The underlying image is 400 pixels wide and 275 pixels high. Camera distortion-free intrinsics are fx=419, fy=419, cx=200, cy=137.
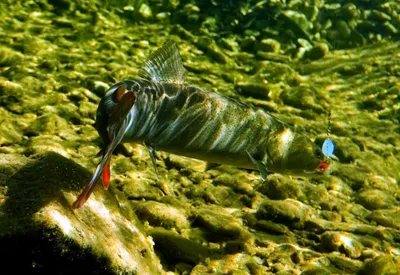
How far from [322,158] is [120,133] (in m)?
1.79

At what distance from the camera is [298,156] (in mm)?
3486

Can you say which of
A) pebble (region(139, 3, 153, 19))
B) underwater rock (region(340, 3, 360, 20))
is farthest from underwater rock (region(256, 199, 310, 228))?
underwater rock (region(340, 3, 360, 20))

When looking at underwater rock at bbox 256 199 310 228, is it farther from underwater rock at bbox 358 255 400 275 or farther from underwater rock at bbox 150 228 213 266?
underwater rock at bbox 150 228 213 266

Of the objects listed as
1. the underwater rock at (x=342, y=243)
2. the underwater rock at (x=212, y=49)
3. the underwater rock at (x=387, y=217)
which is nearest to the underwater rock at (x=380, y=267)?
the underwater rock at (x=342, y=243)

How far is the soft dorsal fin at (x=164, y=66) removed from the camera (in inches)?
124

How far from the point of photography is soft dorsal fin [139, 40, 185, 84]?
10.3 feet

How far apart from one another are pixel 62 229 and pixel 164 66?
146 centimetres

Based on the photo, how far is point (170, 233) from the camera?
3.54m

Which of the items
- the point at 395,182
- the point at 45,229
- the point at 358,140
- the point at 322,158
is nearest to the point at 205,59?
the point at 358,140

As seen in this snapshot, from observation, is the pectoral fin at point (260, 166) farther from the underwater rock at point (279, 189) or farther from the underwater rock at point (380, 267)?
the underwater rock at point (279, 189)

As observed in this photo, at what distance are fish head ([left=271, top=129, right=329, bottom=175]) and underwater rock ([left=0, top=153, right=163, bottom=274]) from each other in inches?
50.6

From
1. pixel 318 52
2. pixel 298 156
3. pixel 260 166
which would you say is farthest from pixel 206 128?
pixel 318 52

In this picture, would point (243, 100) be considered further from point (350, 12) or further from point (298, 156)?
point (350, 12)

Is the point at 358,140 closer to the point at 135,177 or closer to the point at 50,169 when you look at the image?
the point at 135,177
